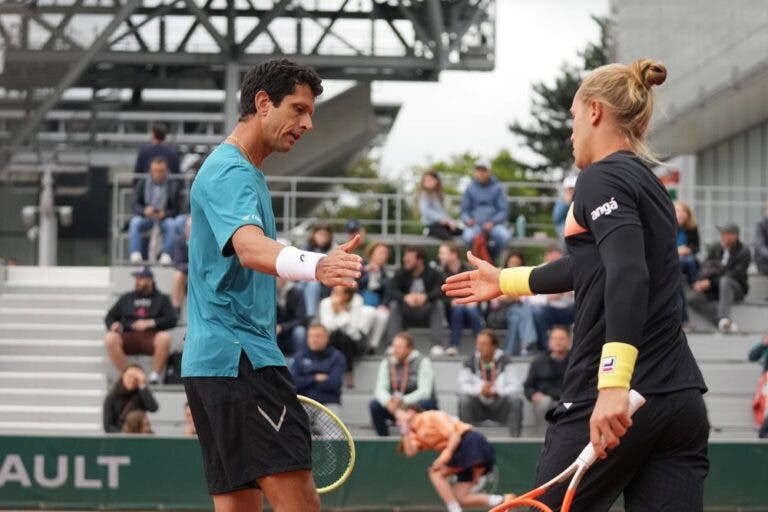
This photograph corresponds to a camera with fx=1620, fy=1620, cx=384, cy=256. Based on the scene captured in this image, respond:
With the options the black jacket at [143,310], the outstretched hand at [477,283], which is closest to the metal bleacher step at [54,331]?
the black jacket at [143,310]

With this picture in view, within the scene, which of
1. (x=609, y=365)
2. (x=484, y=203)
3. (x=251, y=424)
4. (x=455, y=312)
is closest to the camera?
(x=609, y=365)

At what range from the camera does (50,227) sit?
84.1 feet

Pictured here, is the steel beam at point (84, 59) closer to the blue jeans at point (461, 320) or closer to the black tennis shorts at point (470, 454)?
the blue jeans at point (461, 320)

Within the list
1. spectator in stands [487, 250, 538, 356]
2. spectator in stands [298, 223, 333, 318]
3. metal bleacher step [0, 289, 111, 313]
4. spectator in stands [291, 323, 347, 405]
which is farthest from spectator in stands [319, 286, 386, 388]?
metal bleacher step [0, 289, 111, 313]

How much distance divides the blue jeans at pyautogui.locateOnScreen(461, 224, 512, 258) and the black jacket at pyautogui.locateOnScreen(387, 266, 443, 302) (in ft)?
4.95

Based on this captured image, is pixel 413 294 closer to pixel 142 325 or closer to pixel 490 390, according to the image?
pixel 490 390

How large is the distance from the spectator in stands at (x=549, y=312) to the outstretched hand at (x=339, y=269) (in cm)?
1265

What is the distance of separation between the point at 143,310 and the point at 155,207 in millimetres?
2302

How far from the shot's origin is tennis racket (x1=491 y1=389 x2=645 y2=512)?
4969mm

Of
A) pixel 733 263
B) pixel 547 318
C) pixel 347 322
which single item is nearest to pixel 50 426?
pixel 347 322

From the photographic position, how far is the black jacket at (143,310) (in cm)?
1759

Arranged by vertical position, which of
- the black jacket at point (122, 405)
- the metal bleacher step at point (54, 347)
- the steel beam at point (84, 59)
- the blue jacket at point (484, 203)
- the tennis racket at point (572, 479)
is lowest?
the black jacket at point (122, 405)

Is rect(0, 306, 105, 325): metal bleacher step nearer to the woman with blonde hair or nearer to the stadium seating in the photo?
the stadium seating

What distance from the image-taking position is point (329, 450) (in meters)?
6.50
